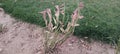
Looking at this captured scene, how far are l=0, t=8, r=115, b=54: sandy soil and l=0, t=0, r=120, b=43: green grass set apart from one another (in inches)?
4.6

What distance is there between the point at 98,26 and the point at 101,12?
1.13 feet

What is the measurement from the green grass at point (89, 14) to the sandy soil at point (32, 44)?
0.12m

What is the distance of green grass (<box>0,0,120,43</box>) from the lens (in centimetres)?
273

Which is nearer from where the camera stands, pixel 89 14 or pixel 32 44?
pixel 32 44

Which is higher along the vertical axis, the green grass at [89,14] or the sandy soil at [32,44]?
the green grass at [89,14]

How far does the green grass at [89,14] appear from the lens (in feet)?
8.96

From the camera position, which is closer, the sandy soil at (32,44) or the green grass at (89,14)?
the sandy soil at (32,44)

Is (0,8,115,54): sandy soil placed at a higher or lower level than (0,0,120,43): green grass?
lower

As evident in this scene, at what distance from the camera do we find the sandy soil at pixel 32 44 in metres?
2.54

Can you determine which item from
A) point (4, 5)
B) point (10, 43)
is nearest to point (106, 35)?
point (10, 43)

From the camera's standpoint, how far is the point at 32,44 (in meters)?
2.62

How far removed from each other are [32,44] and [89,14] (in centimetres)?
90

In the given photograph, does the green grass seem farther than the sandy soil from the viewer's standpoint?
Yes

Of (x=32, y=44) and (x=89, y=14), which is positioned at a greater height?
(x=89, y=14)
